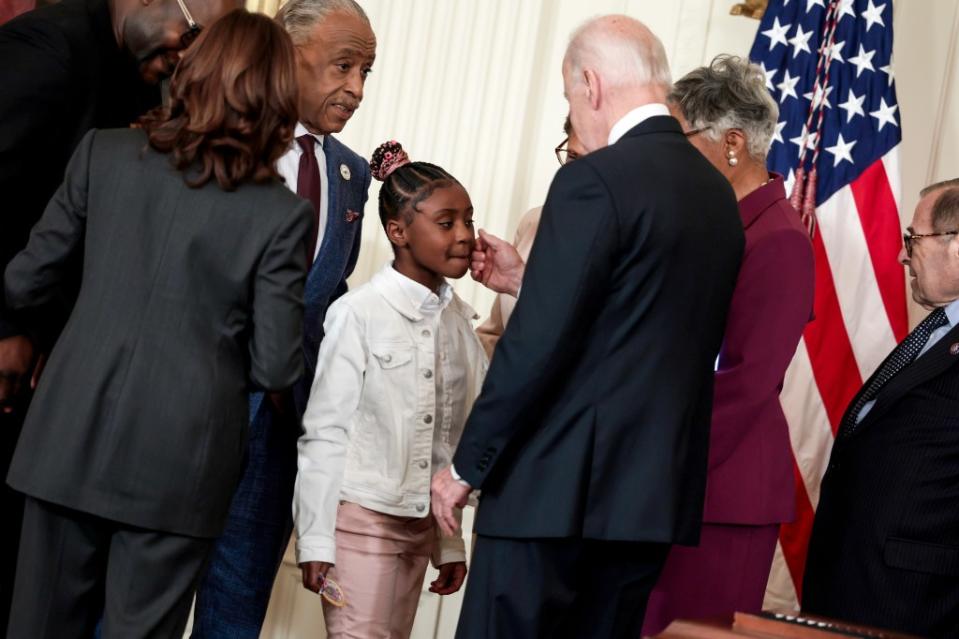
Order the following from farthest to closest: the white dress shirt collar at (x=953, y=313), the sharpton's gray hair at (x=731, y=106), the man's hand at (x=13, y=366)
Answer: the white dress shirt collar at (x=953, y=313) < the sharpton's gray hair at (x=731, y=106) < the man's hand at (x=13, y=366)

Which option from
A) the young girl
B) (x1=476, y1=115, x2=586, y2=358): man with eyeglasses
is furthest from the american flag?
the young girl

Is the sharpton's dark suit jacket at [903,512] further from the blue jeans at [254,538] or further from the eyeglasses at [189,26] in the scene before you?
the eyeglasses at [189,26]

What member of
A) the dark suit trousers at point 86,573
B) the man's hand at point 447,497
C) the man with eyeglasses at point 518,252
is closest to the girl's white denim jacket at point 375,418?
the man's hand at point 447,497

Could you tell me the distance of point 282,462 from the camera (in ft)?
11.2

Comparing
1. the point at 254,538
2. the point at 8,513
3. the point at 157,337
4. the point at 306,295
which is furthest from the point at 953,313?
the point at 8,513

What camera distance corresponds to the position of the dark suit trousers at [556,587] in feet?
8.40

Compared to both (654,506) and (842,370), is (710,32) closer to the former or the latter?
(842,370)

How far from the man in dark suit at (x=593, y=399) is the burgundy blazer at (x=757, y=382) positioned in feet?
1.62

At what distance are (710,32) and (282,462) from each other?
2.69 metres

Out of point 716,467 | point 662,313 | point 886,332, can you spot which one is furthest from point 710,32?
point 662,313

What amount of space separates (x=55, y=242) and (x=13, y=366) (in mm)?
A: 472

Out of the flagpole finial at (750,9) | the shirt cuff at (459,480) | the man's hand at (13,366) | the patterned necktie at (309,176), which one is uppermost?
the flagpole finial at (750,9)

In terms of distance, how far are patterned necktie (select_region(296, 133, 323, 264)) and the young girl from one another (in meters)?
0.20

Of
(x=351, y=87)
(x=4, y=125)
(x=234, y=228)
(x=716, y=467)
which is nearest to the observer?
(x=234, y=228)
